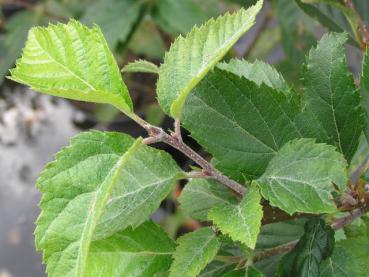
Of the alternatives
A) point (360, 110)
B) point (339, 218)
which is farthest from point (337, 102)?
point (339, 218)

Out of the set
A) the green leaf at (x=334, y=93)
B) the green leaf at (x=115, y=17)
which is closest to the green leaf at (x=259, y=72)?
the green leaf at (x=334, y=93)

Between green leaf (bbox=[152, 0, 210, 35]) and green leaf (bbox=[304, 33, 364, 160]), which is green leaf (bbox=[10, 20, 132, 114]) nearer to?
green leaf (bbox=[304, 33, 364, 160])

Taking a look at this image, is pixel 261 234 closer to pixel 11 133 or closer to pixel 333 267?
pixel 333 267

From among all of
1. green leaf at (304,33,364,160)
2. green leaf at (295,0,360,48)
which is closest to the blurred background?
green leaf at (295,0,360,48)

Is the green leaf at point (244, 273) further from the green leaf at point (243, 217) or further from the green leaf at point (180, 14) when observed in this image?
the green leaf at point (180, 14)

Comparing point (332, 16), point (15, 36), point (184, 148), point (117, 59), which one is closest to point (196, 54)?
point (184, 148)

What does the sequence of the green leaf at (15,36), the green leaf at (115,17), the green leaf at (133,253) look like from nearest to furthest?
the green leaf at (133,253) → the green leaf at (115,17) → the green leaf at (15,36)
